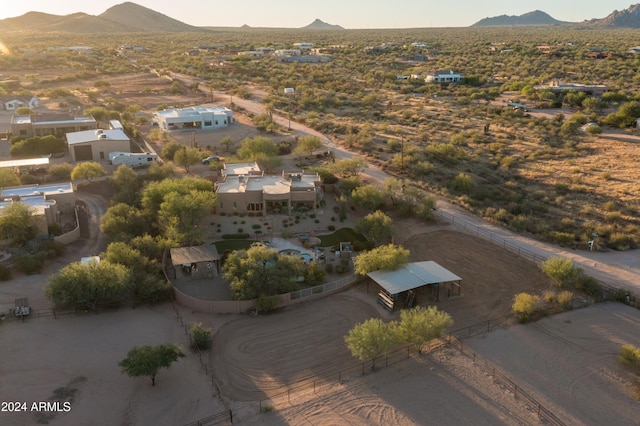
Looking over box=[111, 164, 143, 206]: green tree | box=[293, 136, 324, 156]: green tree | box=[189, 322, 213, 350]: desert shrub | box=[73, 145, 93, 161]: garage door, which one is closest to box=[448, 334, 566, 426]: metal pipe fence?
box=[189, 322, 213, 350]: desert shrub

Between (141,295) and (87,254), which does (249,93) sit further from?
(141,295)

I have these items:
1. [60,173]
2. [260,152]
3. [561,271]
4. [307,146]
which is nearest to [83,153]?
[60,173]

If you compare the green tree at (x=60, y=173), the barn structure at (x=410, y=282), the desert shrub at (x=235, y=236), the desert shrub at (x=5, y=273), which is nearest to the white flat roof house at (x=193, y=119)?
the green tree at (x=60, y=173)

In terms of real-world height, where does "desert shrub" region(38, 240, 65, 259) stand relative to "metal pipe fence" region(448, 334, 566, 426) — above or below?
above

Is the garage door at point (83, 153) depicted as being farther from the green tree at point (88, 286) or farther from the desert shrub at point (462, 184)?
the desert shrub at point (462, 184)

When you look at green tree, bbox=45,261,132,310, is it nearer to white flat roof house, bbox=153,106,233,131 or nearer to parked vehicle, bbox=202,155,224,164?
parked vehicle, bbox=202,155,224,164

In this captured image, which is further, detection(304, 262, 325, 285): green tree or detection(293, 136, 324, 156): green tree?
detection(293, 136, 324, 156): green tree
